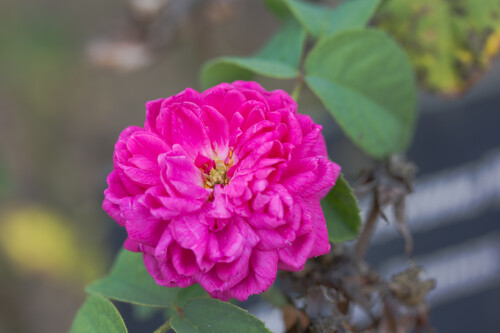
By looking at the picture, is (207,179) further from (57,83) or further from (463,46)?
(57,83)

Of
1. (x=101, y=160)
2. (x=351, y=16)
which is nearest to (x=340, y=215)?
(x=351, y=16)

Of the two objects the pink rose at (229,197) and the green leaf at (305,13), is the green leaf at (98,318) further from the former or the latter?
the green leaf at (305,13)

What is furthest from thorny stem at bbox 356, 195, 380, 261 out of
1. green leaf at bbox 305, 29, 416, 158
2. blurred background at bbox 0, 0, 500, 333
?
blurred background at bbox 0, 0, 500, 333

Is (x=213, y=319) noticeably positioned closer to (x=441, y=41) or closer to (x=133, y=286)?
(x=133, y=286)

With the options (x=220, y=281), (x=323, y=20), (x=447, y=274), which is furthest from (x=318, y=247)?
(x=447, y=274)

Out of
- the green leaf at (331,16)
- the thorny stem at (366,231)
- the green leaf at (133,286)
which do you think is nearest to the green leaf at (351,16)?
the green leaf at (331,16)

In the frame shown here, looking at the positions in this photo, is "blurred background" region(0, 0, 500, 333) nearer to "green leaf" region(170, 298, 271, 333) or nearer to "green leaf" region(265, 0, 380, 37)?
"green leaf" region(265, 0, 380, 37)
